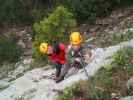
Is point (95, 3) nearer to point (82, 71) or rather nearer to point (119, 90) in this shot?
point (82, 71)

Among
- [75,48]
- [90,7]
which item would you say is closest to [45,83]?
[75,48]

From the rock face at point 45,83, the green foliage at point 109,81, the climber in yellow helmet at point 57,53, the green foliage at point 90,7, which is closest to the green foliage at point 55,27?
the rock face at point 45,83

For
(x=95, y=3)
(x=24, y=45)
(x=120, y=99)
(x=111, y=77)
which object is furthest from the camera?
(x=24, y=45)

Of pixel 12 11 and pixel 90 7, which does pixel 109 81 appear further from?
pixel 12 11

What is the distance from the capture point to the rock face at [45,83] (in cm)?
1023

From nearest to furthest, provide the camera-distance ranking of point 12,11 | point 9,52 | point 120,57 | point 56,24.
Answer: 1. point 120,57
2. point 56,24
3. point 9,52
4. point 12,11

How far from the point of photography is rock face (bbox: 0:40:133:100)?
→ 10.2 m

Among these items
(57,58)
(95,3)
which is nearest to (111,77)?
(57,58)

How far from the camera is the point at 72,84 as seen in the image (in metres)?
9.94

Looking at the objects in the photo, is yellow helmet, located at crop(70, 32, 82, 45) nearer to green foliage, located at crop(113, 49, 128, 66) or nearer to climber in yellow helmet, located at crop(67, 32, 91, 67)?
climber in yellow helmet, located at crop(67, 32, 91, 67)

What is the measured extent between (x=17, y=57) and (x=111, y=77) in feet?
19.3

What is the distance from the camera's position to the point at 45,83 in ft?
35.8

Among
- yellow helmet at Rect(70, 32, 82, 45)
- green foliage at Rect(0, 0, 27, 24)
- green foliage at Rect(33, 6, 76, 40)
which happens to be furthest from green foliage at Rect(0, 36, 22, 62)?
yellow helmet at Rect(70, 32, 82, 45)

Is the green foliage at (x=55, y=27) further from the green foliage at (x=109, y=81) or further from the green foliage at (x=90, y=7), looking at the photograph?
the green foliage at (x=109, y=81)
